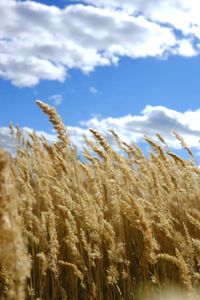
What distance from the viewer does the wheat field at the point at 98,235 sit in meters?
1.96

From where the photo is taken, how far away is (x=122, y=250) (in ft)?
8.75

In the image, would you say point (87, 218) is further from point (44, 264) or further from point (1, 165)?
point (1, 165)

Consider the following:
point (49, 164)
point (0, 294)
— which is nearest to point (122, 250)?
point (0, 294)

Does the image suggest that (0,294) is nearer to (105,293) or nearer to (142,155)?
(105,293)

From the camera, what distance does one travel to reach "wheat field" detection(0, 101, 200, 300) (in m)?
1.96

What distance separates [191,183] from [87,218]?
1.61m

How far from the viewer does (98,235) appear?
101 inches

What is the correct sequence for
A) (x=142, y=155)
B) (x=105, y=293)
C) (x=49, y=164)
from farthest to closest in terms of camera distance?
1. (x=142, y=155)
2. (x=49, y=164)
3. (x=105, y=293)

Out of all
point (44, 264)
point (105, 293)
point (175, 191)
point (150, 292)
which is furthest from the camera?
point (175, 191)

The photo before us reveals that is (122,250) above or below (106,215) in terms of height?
below

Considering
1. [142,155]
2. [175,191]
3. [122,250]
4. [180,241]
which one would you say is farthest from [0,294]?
[142,155]

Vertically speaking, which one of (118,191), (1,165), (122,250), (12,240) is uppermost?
(118,191)

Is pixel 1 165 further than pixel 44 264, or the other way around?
pixel 44 264

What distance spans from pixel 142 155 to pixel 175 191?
3.93ft
